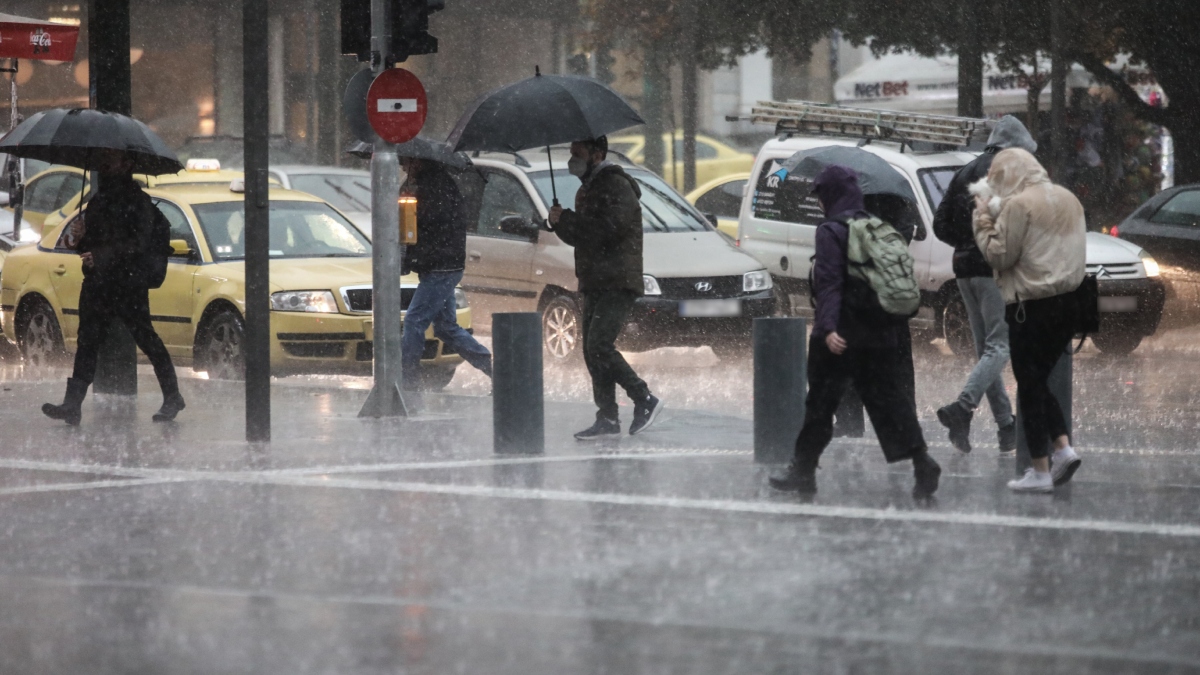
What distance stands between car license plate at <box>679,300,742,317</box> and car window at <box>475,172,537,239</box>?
1.59m

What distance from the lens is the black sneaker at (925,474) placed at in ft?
26.1

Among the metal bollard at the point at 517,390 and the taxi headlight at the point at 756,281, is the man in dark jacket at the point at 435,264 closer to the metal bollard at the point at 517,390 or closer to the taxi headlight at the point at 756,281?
the metal bollard at the point at 517,390

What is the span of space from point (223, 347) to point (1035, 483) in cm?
669

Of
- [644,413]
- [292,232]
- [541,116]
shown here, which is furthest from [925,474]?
[292,232]

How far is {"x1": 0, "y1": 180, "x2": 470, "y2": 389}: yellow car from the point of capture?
1276 cm

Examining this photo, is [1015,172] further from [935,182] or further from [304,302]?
[935,182]

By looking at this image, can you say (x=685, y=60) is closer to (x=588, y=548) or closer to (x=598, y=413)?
(x=598, y=413)

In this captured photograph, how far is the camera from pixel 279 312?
12.7 m

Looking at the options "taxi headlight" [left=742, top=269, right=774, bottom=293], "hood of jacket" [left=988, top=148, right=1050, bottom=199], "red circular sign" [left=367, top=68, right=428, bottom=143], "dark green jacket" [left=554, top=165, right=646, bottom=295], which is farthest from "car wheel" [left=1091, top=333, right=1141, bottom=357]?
"hood of jacket" [left=988, top=148, right=1050, bottom=199]

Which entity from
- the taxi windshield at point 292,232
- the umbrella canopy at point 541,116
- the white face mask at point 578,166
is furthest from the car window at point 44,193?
the white face mask at point 578,166

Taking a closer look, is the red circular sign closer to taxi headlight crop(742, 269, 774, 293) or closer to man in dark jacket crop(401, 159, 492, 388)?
man in dark jacket crop(401, 159, 492, 388)

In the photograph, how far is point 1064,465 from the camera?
8133 millimetres

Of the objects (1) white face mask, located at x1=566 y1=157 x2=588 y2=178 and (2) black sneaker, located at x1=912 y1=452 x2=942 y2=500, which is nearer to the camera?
(2) black sneaker, located at x1=912 y1=452 x2=942 y2=500

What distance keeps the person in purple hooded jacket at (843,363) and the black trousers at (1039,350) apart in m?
0.47
